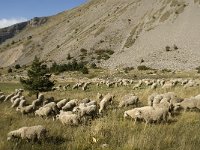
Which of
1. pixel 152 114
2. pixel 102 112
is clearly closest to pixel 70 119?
pixel 152 114

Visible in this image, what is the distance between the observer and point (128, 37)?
8956 centimetres

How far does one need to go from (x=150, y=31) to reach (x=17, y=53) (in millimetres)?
48282

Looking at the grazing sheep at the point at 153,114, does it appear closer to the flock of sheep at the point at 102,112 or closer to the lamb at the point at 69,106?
the flock of sheep at the point at 102,112

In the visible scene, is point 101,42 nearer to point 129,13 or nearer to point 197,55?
point 129,13

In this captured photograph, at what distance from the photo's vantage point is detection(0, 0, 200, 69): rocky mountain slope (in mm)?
72713

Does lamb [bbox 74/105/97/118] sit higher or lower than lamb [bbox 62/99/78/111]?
higher

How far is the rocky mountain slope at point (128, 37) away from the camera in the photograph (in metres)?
72.7

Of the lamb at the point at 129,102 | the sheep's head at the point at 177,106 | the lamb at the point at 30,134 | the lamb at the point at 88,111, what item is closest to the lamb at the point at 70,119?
the lamb at the point at 88,111

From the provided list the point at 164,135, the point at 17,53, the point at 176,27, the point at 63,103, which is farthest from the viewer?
the point at 17,53

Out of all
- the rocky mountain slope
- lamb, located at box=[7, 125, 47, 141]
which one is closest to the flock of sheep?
lamb, located at box=[7, 125, 47, 141]

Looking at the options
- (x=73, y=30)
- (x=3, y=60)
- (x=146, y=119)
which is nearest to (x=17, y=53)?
(x=3, y=60)

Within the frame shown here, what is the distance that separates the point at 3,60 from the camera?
129m

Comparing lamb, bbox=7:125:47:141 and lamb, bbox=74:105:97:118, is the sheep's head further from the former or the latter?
lamb, bbox=7:125:47:141

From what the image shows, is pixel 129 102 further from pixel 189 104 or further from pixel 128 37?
pixel 128 37
